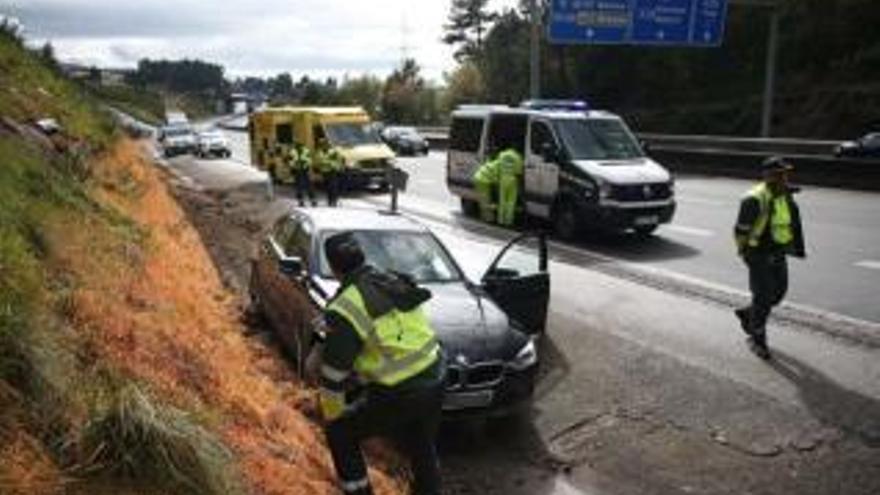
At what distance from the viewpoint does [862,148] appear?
37.2 meters

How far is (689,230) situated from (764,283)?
30.4ft

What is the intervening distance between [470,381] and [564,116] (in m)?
12.2

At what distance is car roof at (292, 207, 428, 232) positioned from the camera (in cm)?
1056

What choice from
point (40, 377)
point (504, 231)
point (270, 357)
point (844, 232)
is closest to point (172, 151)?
point (504, 231)

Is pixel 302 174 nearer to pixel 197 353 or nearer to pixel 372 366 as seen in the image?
pixel 197 353

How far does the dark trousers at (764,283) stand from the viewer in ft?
34.4

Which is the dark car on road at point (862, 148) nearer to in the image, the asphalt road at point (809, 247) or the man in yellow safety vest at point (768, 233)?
the asphalt road at point (809, 247)

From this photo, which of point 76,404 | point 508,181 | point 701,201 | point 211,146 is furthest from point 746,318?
point 211,146

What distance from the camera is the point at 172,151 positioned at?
56562 mm

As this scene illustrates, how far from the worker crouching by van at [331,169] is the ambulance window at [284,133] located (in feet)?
13.2

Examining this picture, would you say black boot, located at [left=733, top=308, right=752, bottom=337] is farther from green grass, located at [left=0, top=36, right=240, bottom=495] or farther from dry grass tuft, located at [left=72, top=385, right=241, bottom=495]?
dry grass tuft, located at [left=72, top=385, right=241, bottom=495]

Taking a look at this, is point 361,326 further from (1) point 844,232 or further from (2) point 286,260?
(1) point 844,232

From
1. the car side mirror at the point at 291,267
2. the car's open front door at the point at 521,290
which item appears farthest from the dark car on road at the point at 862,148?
the car side mirror at the point at 291,267

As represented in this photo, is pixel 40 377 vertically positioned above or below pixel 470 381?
above
